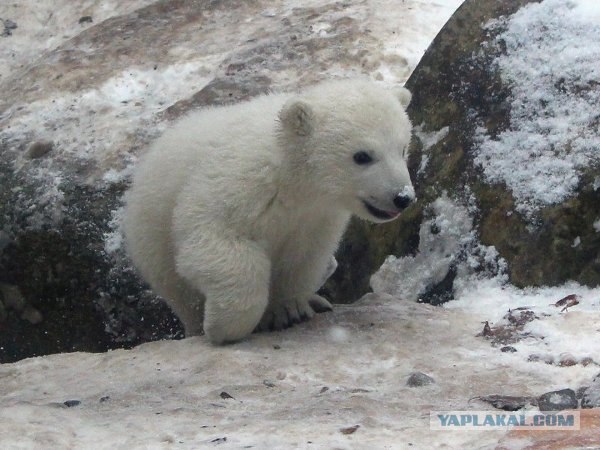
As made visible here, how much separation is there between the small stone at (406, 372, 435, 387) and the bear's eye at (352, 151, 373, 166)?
1.28 meters

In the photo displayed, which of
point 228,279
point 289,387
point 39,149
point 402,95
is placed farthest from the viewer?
point 39,149

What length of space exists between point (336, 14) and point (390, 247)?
373 centimetres

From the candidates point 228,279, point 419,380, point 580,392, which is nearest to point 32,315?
point 228,279

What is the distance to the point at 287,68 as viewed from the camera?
9648mm

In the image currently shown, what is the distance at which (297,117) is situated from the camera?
5922mm

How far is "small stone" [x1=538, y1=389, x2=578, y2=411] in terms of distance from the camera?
4562 millimetres

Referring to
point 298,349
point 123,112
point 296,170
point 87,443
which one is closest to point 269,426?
point 87,443

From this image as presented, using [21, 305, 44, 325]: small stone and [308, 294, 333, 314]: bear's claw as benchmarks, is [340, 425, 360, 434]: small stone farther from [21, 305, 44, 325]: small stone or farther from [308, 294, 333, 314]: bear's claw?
[21, 305, 44, 325]: small stone

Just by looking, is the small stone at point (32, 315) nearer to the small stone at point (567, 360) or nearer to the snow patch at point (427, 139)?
the snow patch at point (427, 139)

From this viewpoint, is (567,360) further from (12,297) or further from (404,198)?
(12,297)

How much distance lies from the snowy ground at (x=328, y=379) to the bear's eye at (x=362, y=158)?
1046 millimetres

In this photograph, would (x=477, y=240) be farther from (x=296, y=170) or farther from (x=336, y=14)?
(x=336, y=14)

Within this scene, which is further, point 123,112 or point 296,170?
point 123,112

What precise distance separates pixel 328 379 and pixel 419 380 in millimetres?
508
